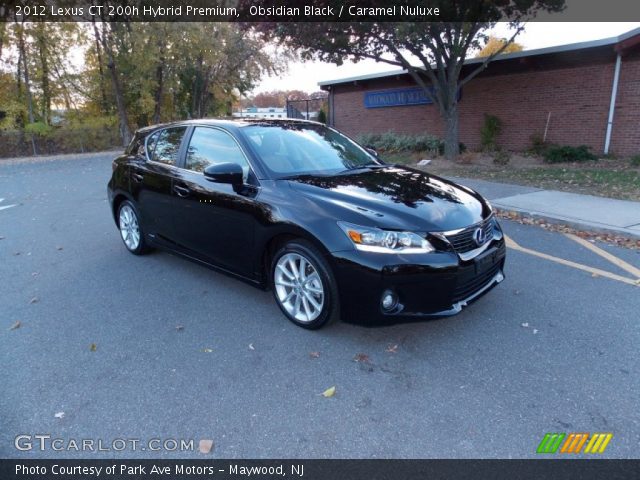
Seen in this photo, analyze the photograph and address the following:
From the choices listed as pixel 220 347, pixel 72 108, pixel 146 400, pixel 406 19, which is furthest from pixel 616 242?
pixel 72 108

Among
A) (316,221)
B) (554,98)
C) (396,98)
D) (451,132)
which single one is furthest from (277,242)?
(396,98)

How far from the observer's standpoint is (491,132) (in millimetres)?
15203

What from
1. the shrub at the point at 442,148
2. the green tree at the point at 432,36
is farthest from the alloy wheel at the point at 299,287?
the shrub at the point at 442,148

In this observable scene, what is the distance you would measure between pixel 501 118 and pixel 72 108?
98.0 feet

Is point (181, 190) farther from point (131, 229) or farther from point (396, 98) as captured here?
point (396, 98)

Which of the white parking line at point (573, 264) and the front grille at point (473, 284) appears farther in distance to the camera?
the white parking line at point (573, 264)

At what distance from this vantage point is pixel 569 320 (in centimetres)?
357

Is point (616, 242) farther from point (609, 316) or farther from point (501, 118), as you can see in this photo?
point (501, 118)

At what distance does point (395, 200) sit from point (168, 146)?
270cm

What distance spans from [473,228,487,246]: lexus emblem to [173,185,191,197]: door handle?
263 cm

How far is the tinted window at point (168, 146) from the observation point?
465cm

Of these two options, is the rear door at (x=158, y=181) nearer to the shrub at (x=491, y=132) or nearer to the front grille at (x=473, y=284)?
the front grille at (x=473, y=284)

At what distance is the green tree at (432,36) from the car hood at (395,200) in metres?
8.17

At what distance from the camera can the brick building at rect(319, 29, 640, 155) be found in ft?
40.0
